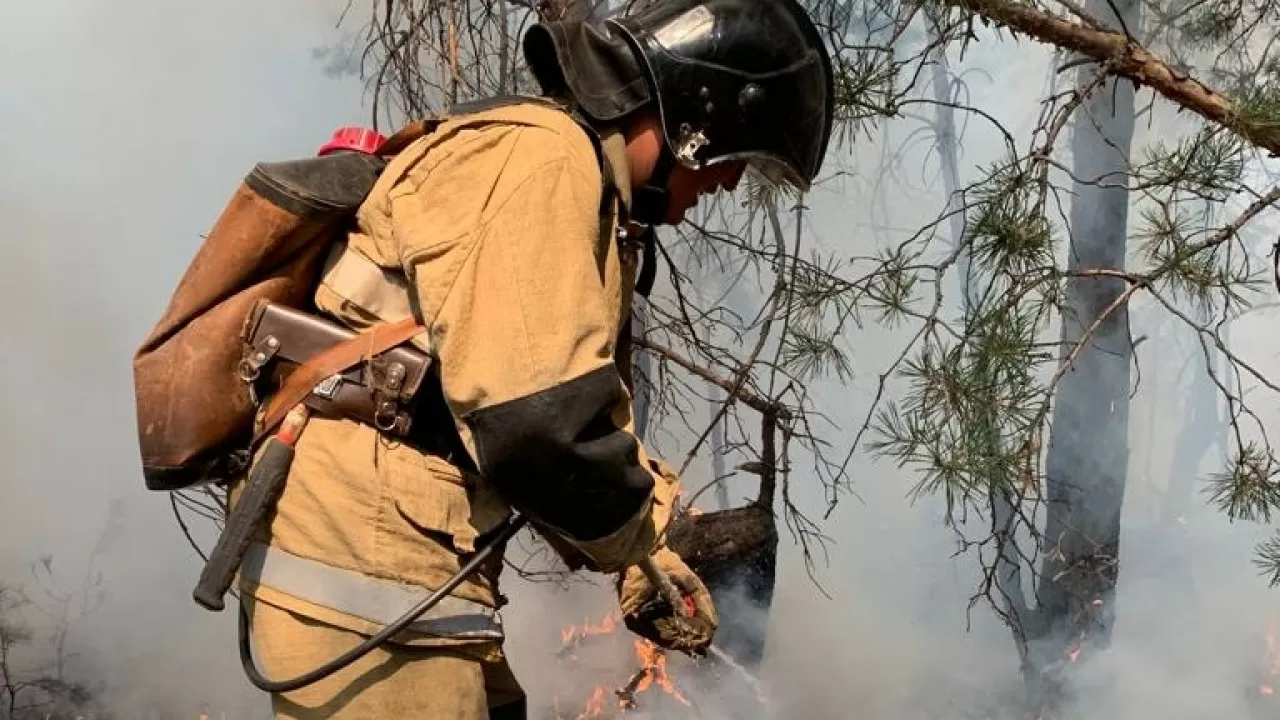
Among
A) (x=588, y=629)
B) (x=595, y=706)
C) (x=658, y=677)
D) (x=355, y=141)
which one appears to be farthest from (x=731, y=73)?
(x=588, y=629)

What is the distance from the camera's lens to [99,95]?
115 inches

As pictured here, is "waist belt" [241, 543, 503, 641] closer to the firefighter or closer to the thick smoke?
the firefighter

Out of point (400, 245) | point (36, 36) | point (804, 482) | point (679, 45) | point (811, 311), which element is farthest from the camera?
point (804, 482)

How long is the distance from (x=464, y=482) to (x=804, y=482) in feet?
7.82

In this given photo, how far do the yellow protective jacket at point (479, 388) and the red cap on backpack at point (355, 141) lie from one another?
0.13 m

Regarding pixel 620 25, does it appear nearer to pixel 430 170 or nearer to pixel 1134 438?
pixel 430 170

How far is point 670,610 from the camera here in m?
1.60

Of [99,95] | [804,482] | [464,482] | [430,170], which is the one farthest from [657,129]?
[804,482]

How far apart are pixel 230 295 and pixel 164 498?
2042mm

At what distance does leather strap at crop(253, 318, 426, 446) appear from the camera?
1.24 m

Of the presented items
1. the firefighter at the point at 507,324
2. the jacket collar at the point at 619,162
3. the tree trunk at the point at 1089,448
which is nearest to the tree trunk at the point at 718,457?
the tree trunk at the point at 1089,448

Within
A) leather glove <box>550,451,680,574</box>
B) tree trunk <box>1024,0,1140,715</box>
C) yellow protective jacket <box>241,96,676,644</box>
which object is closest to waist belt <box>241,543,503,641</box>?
yellow protective jacket <box>241,96,676,644</box>

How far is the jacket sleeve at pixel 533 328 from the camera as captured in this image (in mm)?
1070

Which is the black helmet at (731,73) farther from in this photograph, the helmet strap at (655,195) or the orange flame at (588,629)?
the orange flame at (588,629)
